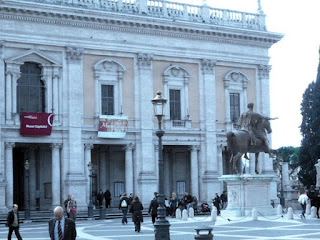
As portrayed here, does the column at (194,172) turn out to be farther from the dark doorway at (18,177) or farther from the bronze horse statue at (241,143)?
the bronze horse statue at (241,143)

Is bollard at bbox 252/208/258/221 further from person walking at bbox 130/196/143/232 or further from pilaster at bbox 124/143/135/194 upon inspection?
pilaster at bbox 124/143/135/194

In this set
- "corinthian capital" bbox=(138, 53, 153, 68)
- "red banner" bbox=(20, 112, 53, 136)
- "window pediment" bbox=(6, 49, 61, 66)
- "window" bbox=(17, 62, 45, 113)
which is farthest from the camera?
"corinthian capital" bbox=(138, 53, 153, 68)

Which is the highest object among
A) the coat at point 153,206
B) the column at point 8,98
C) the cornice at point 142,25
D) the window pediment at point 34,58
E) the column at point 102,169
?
the cornice at point 142,25

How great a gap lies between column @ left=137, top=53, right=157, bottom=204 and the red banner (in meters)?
6.54

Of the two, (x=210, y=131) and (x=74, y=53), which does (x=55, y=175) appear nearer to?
(x=74, y=53)

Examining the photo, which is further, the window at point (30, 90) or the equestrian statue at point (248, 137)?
the window at point (30, 90)

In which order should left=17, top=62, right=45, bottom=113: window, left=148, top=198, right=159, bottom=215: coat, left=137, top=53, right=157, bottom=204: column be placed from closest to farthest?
left=148, top=198, right=159, bottom=215: coat → left=17, top=62, right=45, bottom=113: window → left=137, top=53, right=157, bottom=204: column

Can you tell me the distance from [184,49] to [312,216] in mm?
19217

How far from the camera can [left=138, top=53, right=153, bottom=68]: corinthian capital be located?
45.2 metres

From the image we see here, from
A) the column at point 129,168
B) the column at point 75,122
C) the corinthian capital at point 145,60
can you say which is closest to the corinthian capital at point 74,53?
the column at point 75,122

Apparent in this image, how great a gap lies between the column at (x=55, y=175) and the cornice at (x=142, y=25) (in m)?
7.66

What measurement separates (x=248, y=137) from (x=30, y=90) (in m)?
17.3

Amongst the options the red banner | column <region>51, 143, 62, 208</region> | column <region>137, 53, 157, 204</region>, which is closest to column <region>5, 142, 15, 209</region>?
the red banner

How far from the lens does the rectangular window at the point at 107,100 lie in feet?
144
